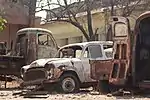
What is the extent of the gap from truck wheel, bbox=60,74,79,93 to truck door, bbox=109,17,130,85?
6.35ft

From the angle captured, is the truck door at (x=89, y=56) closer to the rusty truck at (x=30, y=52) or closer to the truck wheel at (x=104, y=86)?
the truck wheel at (x=104, y=86)

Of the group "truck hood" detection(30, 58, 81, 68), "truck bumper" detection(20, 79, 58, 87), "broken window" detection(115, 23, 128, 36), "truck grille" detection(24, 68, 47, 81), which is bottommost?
"truck bumper" detection(20, 79, 58, 87)

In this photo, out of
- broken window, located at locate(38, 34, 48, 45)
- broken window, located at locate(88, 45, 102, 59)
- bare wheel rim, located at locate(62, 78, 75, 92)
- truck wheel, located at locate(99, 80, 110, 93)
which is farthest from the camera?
broken window, located at locate(38, 34, 48, 45)

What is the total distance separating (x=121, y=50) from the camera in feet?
40.2

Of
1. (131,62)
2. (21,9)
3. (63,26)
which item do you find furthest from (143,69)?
(63,26)

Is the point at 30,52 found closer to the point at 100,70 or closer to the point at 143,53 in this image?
the point at 100,70

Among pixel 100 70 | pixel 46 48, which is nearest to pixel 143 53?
pixel 100 70

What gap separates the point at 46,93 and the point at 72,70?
4.65 ft

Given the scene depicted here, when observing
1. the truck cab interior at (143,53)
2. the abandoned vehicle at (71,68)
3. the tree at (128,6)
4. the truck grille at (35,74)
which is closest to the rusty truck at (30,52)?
the abandoned vehicle at (71,68)

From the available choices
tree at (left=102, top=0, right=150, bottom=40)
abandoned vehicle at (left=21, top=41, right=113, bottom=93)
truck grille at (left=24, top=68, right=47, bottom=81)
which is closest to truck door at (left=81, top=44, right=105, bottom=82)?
abandoned vehicle at (left=21, top=41, right=113, bottom=93)

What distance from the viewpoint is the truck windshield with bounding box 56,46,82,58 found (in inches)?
577

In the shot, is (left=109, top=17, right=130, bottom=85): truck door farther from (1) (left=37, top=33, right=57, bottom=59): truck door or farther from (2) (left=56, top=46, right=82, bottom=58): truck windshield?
(1) (left=37, top=33, right=57, bottom=59): truck door

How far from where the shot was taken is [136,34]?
12.1 meters

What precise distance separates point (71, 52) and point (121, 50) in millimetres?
3037
